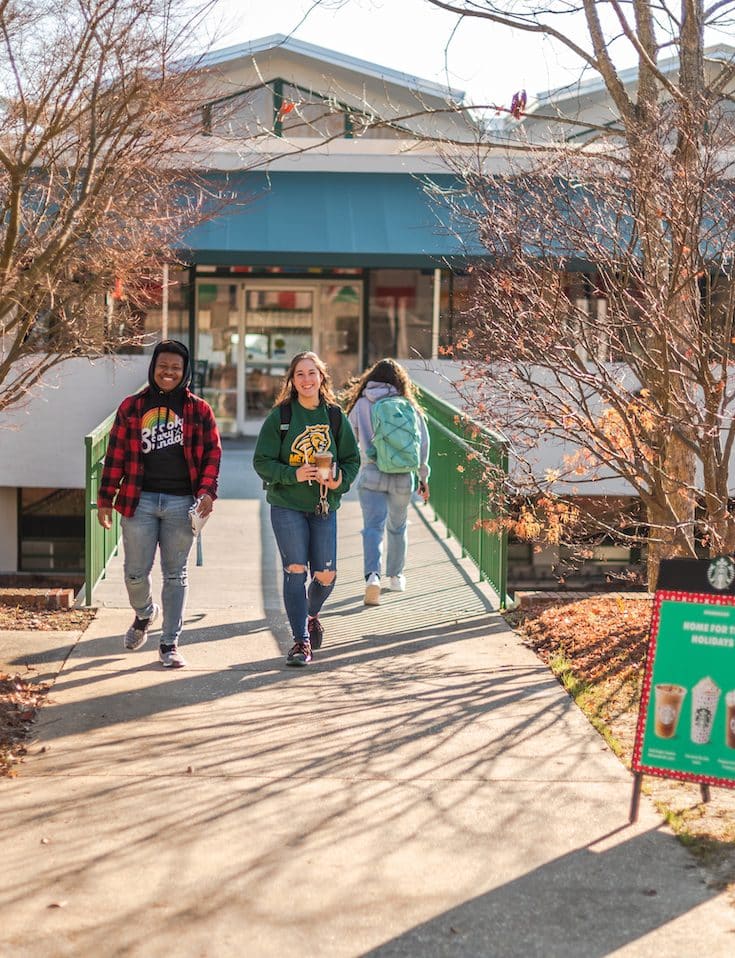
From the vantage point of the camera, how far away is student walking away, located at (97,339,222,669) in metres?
7.08

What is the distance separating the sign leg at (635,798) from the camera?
199 inches

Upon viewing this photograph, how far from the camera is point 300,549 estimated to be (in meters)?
7.33

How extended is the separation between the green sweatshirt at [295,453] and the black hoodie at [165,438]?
421 millimetres

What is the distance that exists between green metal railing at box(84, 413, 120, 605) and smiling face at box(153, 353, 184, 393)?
1842mm

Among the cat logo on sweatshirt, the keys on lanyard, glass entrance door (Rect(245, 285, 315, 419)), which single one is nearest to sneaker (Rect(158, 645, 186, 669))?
the keys on lanyard

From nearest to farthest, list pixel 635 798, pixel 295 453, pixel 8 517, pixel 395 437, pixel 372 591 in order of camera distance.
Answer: pixel 635 798 → pixel 295 453 → pixel 395 437 → pixel 372 591 → pixel 8 517

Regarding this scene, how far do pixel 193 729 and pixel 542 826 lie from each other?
1836 mm

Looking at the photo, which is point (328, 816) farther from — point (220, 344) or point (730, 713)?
point (220, 344)

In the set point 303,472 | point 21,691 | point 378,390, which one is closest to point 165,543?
point 303,472

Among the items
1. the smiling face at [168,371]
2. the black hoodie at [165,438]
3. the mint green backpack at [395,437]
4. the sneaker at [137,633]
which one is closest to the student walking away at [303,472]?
the black hoodie at [165,438]

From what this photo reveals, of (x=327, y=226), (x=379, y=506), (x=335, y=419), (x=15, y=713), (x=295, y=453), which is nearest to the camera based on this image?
(x=15, y=713)

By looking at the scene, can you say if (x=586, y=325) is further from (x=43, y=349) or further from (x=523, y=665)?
(x=43, y=349)

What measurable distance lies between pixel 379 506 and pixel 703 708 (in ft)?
14.7

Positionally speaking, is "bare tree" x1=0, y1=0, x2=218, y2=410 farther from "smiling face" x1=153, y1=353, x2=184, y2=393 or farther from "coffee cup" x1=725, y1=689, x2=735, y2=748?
"coffee cup" x1=725, y1=689, x2=735, y2=748
